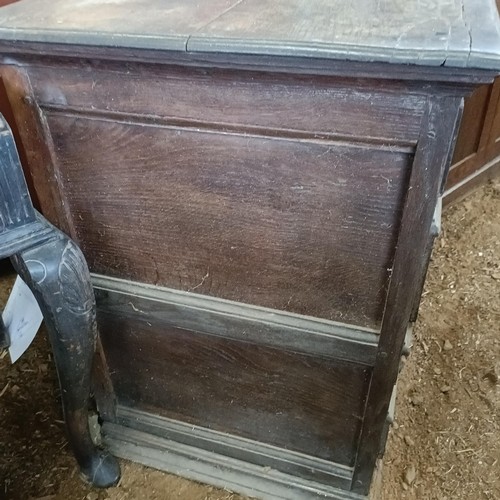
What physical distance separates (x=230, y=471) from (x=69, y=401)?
41cm

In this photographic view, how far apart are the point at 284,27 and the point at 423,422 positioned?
107cm

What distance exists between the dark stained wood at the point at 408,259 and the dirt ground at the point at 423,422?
278mm

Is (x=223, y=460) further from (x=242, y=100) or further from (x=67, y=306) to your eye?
(x=242, y=100)

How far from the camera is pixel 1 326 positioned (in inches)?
48.2

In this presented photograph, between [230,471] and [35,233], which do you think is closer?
[35,233]

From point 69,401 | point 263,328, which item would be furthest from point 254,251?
point 69,401

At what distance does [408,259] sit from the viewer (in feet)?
2.88

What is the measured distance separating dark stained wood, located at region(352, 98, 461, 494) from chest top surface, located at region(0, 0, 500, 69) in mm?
75

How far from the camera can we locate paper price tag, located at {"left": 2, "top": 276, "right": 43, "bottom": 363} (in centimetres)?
118

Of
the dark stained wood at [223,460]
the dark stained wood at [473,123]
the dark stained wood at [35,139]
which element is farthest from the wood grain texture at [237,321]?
the dark stained wood at [473,123]

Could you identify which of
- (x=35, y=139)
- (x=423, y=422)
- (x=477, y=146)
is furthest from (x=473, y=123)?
(x=35, y=139)

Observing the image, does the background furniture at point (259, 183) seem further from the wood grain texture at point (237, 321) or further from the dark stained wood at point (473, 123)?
the dark stained wood at point (473, 123)

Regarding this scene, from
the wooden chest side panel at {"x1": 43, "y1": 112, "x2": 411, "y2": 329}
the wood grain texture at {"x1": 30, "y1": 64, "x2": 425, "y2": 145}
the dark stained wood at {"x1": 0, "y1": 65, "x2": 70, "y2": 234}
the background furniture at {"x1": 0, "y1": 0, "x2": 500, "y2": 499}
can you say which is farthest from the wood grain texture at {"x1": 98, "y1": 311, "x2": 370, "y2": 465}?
the wood grain texture at {"x1": 30, "y1": 64, "x2": 425, "y2": 145}

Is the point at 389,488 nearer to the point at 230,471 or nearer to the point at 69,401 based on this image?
the point at 230,471
